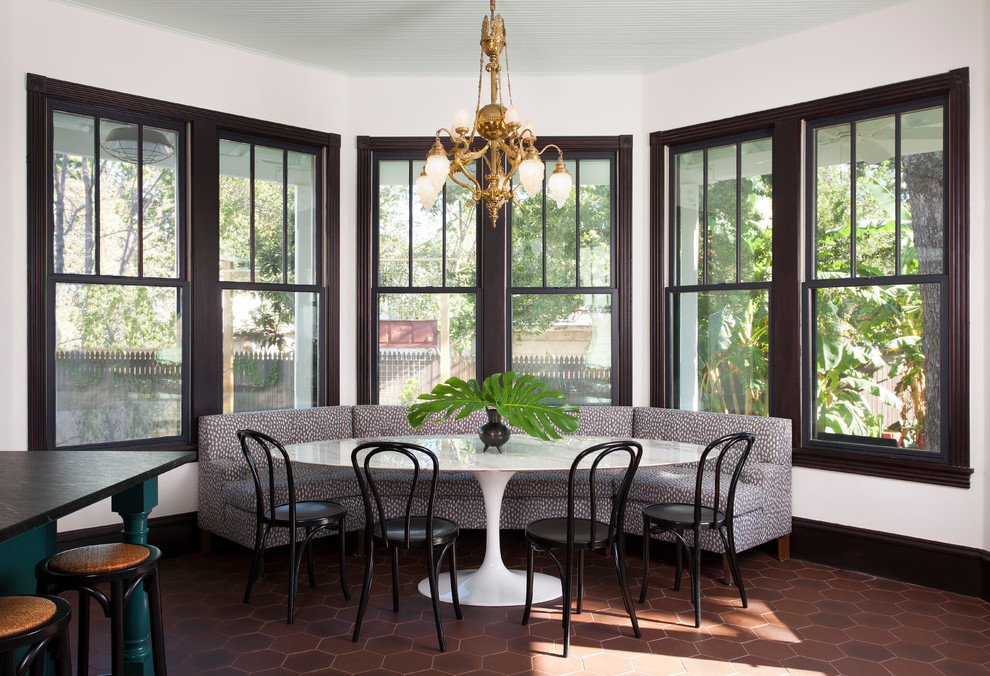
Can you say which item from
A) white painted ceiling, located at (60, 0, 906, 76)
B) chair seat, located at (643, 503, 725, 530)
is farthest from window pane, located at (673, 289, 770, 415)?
white painted ceiling, located at (60, 0, 906, 76)

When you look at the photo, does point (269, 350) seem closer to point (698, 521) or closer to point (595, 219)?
point (595, 219)

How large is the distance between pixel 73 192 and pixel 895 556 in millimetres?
5225

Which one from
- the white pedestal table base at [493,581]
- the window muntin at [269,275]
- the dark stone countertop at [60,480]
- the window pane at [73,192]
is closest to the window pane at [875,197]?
the white pedestal table base at [493,581]

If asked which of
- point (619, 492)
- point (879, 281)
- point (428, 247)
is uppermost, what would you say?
point (428, 247)

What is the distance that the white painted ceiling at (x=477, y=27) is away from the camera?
4.37 m

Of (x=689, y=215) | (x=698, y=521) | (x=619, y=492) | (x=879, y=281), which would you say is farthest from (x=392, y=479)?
(x=879, y=281)

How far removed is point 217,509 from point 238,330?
4.05 feet

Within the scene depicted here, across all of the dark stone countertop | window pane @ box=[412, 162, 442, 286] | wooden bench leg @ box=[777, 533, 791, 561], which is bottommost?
wooden bench leg @ box=[777, 533, 791, 561]

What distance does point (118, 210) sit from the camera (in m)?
4.58

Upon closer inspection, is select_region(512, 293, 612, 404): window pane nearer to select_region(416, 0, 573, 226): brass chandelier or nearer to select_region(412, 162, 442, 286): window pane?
select_region(412, 162, 442, 286): window pane

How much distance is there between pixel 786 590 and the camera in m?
4.00

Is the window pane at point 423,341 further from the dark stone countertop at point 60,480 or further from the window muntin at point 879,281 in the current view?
the dark stone countertop at point 60,480

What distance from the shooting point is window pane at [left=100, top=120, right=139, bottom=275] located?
4520 mm

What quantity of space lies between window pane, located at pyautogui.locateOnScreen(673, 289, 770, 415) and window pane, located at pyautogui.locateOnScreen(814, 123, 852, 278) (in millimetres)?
481
